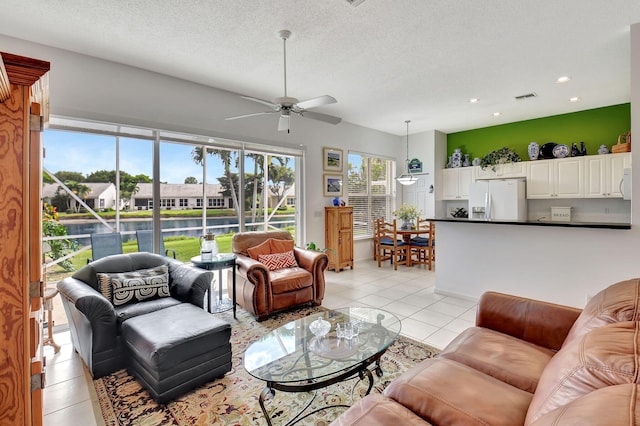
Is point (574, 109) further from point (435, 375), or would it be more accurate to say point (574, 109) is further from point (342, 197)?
point (435, 375)

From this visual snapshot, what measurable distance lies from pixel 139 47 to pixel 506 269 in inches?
192

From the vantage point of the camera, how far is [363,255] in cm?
688

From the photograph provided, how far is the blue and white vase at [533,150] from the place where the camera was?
588cm

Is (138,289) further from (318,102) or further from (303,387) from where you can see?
(318,102)

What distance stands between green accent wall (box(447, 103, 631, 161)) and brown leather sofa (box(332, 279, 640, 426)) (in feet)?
16.8

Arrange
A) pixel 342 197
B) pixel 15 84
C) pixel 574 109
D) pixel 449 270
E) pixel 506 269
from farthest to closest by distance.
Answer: pixel 342 197 < pixel 574 109 < pixel 449 270 < pixel 506 269 < pixel 15 84

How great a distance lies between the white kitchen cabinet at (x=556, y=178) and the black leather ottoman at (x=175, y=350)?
602cm

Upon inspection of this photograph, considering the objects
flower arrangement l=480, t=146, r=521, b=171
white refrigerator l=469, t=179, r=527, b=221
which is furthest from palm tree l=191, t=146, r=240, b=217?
flower arrangement l=480, t=146, r=521, b=171

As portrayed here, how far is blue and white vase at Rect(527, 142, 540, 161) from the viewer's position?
5.88 metres

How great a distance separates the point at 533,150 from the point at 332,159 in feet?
12.4

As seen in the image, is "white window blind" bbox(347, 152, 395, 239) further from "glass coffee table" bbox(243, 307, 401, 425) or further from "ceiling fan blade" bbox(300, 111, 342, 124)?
"glass coffee table" bbox(243, 307, 401, 425)

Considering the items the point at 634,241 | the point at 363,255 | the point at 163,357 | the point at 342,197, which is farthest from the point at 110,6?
the point at 363,255

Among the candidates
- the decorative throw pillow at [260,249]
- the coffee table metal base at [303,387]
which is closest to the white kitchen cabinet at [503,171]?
the decorative throw pillow at [260,249]

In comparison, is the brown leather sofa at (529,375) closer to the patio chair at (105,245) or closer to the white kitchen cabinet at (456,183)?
the patio chair at (105,245)
